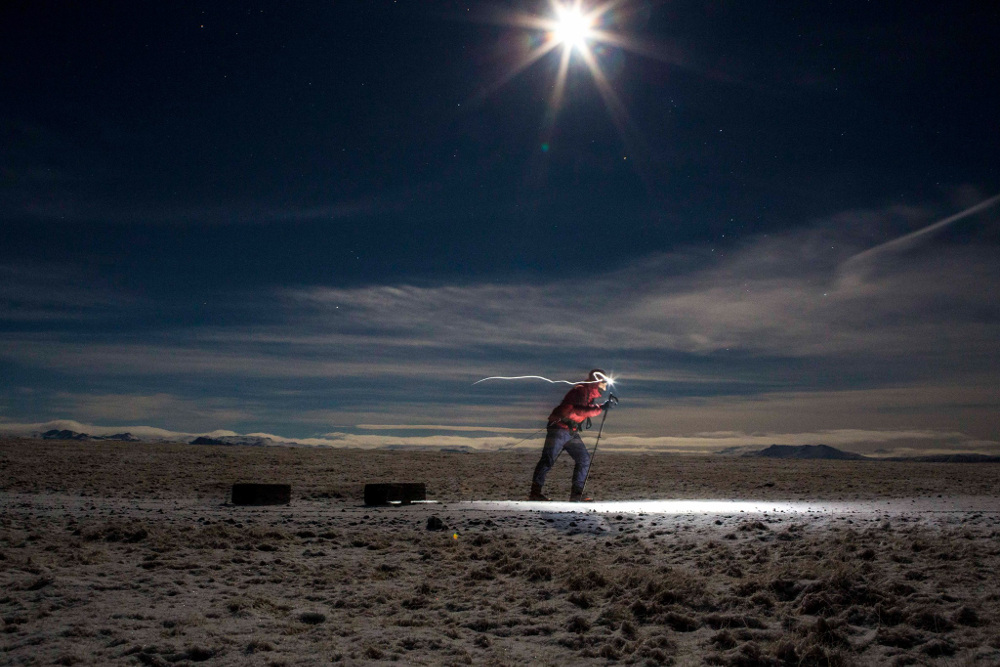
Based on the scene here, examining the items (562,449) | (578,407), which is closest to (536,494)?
(562,449)

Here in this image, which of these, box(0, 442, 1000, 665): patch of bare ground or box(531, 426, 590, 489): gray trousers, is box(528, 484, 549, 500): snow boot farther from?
box(0, 442, 1000, 665): patch of bare ground

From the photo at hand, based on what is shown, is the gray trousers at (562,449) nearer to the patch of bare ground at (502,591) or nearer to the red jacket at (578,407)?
the red jacket at (578,407)

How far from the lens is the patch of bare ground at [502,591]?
8.30 metres

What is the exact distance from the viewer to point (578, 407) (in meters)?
21.8

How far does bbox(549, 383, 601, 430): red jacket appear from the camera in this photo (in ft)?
71.4

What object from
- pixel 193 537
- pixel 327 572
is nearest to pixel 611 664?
pixel 327 572

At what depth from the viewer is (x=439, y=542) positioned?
15.2 m

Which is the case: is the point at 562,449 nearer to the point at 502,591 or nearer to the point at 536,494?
the point at 536,494

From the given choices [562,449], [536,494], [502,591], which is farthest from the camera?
[536,494]

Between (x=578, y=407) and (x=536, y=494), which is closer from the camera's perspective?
(x=578, y=407)

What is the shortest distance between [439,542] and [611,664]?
7607mm

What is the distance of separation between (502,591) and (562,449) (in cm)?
1055

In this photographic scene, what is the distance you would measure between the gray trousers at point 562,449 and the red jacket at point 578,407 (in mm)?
290

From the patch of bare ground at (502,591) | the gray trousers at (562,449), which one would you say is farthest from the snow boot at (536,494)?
the patch of bare ground at (502,591)
